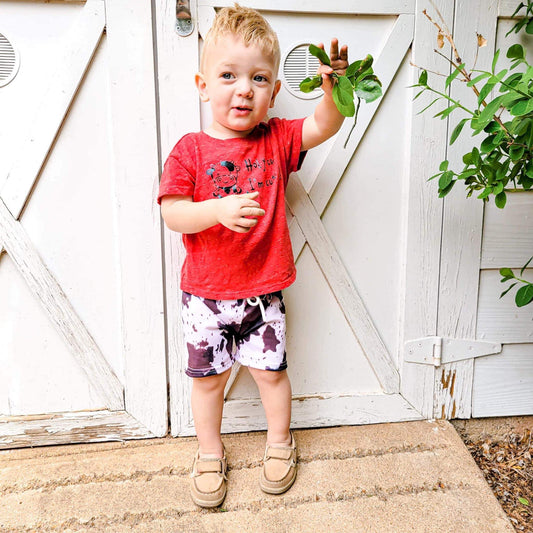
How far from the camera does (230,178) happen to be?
149cm

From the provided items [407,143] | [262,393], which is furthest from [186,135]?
[262,393]

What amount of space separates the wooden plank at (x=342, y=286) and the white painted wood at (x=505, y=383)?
340 millimetres

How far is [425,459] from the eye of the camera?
174cm

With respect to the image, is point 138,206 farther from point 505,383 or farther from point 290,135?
point 505,383

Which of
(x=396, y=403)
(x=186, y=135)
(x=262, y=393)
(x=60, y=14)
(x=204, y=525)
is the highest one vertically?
(x=60, y=14)

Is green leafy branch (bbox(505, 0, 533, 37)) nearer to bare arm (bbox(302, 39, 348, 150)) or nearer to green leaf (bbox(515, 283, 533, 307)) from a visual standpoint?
bare arm (bbox(302, 39, 348, 150))

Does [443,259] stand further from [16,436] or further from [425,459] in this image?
[16,436]

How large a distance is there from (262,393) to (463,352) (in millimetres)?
794

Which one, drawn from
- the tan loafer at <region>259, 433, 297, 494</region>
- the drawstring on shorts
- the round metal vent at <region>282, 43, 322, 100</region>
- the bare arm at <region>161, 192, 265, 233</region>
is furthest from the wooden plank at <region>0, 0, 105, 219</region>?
the tan loafer at <region>259, 433, 297, 494</region>

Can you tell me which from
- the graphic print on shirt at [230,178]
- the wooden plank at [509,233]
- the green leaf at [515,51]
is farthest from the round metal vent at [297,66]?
the wooden plank at [509,233]

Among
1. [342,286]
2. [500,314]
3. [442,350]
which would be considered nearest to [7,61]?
[342,286]

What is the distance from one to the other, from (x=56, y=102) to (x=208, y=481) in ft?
4.27

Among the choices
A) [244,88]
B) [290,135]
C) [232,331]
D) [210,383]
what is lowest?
[210,383]

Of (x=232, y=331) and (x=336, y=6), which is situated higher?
(x=336, y=6)
